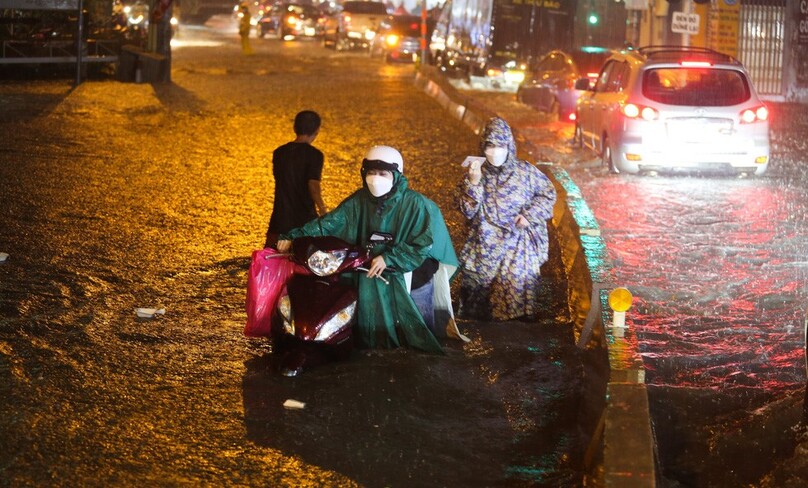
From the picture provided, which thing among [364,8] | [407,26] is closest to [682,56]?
[407,26]

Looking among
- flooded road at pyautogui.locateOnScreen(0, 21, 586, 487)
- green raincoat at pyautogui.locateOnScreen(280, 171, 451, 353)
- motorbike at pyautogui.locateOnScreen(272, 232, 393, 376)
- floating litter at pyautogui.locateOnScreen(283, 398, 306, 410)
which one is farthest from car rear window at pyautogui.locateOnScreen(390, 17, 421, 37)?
floating litter at pyautogui.locateOnScreen(283, 398, 306, 410)

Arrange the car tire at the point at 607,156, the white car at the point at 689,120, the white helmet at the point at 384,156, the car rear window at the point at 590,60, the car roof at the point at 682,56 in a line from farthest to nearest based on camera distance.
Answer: the car rear window at the point at 590,60, the car tire at the point at 607,156, the car roof at the point at 682,56, the white car at the point at 689,120, the white helmet at the point at 384,156

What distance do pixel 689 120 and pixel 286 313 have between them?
8683mm

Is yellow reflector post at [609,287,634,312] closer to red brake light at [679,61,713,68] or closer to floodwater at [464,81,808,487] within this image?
floodwater at [464,81,808,487]

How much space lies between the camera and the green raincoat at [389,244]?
6.45m

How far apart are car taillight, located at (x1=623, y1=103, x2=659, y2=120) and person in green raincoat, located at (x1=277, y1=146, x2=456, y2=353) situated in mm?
7935

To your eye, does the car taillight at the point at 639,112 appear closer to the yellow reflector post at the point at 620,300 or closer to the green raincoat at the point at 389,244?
the green raincoat at the point at 389,244

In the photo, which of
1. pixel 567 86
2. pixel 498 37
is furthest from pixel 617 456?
pixel 498 37

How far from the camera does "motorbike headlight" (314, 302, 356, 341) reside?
6238mm

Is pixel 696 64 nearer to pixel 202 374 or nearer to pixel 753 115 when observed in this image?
pixel 753 115

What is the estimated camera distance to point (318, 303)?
626 centimetres

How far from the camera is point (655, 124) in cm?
1384

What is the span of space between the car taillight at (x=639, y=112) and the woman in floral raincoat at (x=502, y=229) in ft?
21.6

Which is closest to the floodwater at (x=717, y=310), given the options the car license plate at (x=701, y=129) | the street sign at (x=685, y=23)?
the car license plate at (x=701, y=129)
